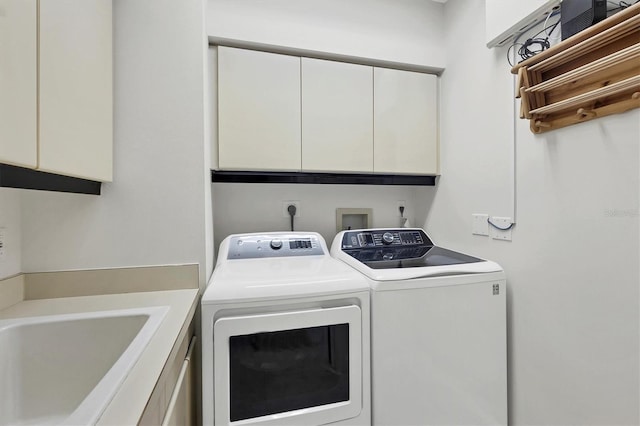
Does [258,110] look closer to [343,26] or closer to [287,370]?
[343,26]

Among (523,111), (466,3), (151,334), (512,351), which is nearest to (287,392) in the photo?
(151,334)

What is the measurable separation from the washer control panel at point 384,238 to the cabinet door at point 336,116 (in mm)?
408

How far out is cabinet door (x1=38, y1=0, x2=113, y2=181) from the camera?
28.7 inches

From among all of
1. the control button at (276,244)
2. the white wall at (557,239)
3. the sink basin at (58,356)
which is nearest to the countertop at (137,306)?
the sink basin at (58,356)

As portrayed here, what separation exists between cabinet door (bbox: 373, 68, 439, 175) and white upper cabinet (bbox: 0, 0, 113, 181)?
1352 millimetres

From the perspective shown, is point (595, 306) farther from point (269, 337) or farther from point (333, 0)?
point (333, 0)

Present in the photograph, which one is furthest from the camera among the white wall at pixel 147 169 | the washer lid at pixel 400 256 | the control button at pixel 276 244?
the control button at pixel 276 244

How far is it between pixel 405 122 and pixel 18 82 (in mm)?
1716

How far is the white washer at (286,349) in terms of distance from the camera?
1.02 metres

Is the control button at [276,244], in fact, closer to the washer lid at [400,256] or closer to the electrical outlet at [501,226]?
the washer lid at [400,256]

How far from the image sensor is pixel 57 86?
77 cm

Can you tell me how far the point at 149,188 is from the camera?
119 cm

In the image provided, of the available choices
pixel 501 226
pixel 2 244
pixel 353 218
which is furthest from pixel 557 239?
pixel 2 244

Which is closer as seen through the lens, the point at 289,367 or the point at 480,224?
the point at 289,367
